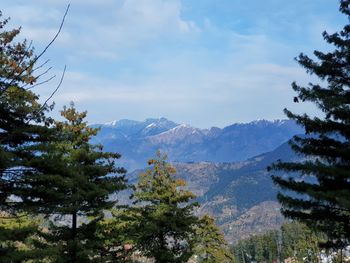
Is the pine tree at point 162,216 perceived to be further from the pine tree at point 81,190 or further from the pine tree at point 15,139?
the pine tree at point 15,139

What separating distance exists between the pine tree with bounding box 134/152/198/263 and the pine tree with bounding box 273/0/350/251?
15176 mm

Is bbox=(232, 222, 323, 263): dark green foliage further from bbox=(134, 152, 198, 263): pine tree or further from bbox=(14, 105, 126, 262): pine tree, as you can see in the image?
bbox=(14, 105, 126, 262): pine tree

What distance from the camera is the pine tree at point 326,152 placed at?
1525cm

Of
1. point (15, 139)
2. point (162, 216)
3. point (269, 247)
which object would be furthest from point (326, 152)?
point (269, 247)

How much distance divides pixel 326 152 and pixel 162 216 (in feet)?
54.4

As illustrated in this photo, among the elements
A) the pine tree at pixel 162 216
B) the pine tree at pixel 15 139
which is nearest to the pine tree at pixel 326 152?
the pine tree at pixel 15 139

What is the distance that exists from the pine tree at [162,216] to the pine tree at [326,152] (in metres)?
15.2

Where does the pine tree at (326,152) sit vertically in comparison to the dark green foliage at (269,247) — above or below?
above

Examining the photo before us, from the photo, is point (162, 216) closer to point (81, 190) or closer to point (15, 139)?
point (81, 190)

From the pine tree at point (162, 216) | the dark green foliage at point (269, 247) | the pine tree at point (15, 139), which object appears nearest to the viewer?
the pine tree at point (15, 139)

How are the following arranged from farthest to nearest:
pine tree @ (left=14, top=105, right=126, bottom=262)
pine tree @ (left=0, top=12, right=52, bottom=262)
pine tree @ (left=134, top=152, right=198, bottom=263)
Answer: pine tree @ (left=134, top=152, right=198, bottom=263)
pine tree @ (left=14, top=105, right=126, bottom=262)
pine tree @ (left=0, top=12, right=52, bottom=262)

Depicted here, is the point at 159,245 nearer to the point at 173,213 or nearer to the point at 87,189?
the point at 173,213

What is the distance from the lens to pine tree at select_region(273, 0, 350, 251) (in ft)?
50.0

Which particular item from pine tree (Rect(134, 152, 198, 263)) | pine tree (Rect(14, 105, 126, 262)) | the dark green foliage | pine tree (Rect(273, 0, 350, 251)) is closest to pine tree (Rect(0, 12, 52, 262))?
pine tree (Rect(14, 105, 126, 262))
